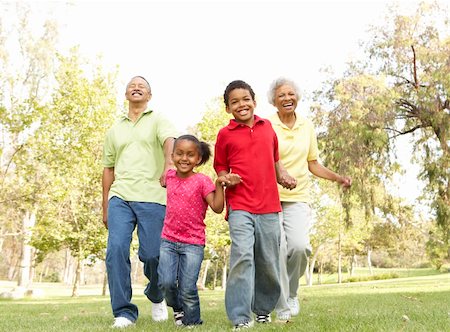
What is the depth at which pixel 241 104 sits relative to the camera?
4.89 m

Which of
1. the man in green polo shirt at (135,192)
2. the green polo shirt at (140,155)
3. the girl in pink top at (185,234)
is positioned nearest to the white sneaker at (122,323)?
the man in green polo shirt at (135,192)

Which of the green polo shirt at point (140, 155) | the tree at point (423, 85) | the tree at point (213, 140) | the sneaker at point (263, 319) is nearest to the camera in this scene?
the sneaker at point (263, 319)

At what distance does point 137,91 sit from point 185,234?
5.29 feet

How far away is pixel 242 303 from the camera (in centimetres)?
459

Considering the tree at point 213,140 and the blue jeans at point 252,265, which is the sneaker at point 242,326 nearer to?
the blue jeans at point 252,265

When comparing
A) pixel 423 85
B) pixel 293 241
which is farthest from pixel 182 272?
pixel 423 85

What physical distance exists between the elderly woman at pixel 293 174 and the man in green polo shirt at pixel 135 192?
4.01 feet

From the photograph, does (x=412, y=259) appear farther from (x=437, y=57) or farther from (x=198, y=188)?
(x=198, y=188)

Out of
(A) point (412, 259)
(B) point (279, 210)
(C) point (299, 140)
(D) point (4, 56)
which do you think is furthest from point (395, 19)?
(A) point (412, 259)

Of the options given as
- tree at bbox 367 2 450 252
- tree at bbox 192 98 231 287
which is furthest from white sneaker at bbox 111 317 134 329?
tree at bbox 192 98 231 287

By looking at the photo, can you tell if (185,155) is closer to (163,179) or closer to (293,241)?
(163,179)

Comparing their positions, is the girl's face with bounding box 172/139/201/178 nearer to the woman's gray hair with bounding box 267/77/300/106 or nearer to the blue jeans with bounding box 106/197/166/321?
the blue jeans with bounding box 106/197/166/321

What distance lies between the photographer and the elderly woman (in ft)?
18.2

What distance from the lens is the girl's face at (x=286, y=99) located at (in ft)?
18.9
